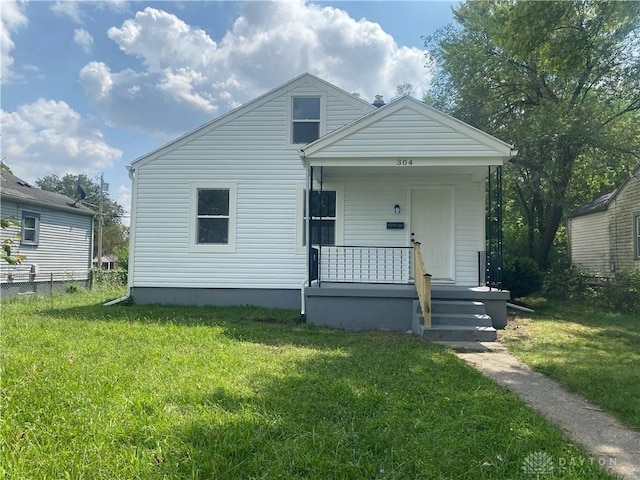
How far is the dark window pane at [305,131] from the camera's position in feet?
33.8

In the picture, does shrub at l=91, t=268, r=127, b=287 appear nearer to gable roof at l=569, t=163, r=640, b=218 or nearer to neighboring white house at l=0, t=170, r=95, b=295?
neighboring white house at l=0, t=170, r=95, b=295

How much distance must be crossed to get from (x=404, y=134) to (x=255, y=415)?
6339 millimetres

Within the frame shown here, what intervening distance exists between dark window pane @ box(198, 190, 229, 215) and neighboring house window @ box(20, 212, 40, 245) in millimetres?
9011

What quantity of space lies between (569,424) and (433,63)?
16701 mm

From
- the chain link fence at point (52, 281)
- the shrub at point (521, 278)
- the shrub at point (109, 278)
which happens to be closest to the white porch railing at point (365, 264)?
the shrub at point (521, 278)

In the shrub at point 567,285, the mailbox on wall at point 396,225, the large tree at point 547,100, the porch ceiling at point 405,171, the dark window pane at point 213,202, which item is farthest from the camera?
the shrub at point 567,285

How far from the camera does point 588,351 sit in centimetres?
608

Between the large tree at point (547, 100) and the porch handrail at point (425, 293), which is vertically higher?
the large tree at point (547, 100)

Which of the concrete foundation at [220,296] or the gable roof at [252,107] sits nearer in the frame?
the concrete foundation at [220,296]

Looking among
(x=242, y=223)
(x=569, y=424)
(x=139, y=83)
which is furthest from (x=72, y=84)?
(x=569, y=424)

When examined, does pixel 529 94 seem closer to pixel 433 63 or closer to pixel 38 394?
pixel 433 63

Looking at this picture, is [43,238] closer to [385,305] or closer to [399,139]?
[385,305]

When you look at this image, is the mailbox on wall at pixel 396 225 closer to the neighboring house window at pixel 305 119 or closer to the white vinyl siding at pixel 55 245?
the neighboring house window at pixel 305 119

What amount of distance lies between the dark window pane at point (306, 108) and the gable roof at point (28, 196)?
1015 cm
